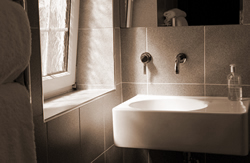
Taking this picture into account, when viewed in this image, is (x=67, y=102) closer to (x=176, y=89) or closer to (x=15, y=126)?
(x=176, y=89)

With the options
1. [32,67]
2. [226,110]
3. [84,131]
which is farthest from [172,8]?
[32,67]

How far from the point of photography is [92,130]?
1783 millimetres

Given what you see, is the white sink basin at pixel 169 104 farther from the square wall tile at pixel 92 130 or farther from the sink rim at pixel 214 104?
the square wall tile at pixel 92 130

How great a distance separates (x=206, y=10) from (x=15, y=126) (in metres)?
1.54

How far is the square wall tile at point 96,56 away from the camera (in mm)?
2062

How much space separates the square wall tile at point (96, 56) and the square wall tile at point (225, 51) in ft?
1.90

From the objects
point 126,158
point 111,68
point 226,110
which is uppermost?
point 111,68

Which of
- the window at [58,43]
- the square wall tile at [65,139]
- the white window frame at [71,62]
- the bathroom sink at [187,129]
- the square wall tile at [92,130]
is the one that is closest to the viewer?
the square wall tile at [65,139]

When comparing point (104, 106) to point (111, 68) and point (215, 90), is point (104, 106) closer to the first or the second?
point (111, 68)

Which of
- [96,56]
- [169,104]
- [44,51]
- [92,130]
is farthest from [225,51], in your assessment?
[44,51]

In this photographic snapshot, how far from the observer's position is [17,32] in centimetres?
75

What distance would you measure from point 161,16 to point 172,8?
0.08 m

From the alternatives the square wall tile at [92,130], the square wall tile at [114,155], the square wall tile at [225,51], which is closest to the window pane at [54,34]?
the square wall tile at [92,130]

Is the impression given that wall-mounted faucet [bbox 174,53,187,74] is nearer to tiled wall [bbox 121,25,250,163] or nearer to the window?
tiled wall [bbox 121,25,250,163]
